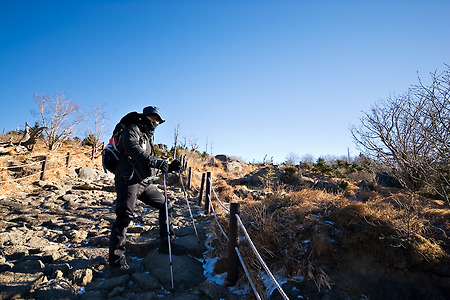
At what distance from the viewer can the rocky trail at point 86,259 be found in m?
3.02

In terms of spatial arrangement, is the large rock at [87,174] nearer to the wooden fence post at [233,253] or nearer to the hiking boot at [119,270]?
the hiking boot at [119,270]

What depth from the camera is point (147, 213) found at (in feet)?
23.5

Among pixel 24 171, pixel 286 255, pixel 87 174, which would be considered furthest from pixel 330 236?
pixel 87 174

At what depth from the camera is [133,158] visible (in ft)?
11.1

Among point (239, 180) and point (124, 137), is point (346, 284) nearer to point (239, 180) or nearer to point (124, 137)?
point (124, 137)

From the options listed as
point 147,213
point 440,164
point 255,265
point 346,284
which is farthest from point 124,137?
point 440,164

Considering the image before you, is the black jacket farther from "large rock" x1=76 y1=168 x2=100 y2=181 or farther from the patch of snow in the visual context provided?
"large rock" x1=76 y1=168 x2=100 y2=181

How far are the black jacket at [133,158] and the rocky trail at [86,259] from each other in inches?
54.0

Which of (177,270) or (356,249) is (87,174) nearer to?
(177,270)

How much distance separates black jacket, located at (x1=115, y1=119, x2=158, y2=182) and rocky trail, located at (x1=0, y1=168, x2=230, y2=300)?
137cm

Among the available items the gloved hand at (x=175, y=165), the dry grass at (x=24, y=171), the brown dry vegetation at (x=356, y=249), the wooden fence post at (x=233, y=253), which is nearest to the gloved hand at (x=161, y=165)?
the gloved hand at (x=175, y=165)

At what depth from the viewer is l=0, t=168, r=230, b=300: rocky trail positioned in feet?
9.91

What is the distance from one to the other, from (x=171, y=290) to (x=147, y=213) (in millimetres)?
4153

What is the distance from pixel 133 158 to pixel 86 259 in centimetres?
184
